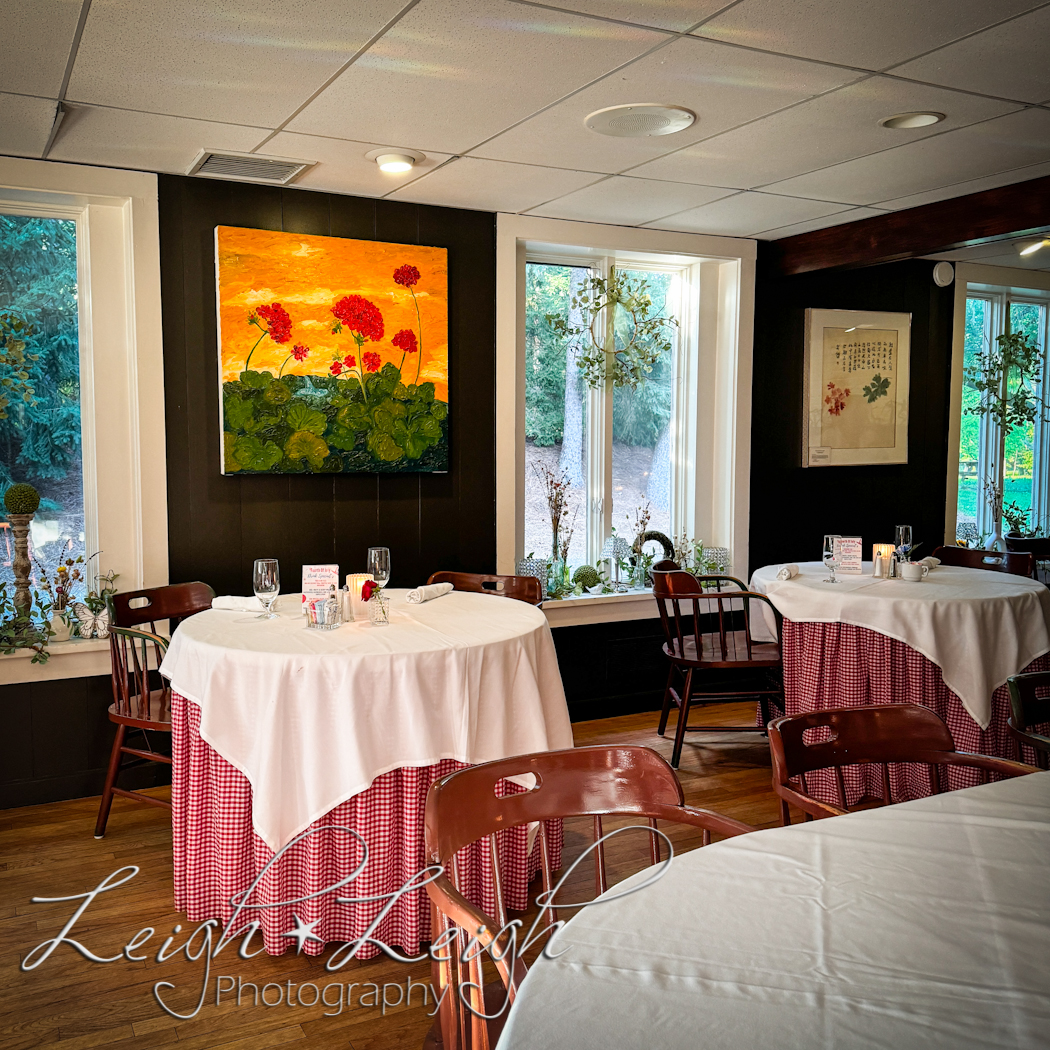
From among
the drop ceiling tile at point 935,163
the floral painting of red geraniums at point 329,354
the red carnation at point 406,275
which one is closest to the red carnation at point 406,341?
the floral painting of red geraniums at point 329,354

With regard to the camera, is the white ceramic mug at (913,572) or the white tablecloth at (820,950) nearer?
the white tablecloth at (820,950)

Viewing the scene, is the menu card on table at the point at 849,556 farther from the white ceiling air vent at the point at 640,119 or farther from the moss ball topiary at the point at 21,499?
the moss ball topiary at the point at 21,499

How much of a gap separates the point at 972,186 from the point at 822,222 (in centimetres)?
94

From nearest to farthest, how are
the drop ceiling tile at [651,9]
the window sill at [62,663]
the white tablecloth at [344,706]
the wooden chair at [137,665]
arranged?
the drop ceiling tile at [651,9] < the white tablecloth at [344,706] < the wooden chair at [137,665] < the window sill at [62,663]

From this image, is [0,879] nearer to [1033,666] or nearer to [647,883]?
[647,883]

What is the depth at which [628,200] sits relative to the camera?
179 inches

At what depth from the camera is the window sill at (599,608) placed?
504 centimetres

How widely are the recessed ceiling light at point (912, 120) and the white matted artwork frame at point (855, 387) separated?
250 centimetres

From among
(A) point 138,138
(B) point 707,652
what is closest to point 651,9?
(A) point 138,138

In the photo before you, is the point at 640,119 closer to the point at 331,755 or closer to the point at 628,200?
the point at 628,200

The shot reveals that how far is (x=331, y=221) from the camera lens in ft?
14.2

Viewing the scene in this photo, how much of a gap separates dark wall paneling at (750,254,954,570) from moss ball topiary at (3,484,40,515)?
3.82 meters

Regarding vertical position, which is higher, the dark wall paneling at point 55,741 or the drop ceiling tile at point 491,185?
the drop ceiling tile at point 491,185

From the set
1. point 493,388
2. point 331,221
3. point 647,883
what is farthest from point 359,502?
point 647,883
